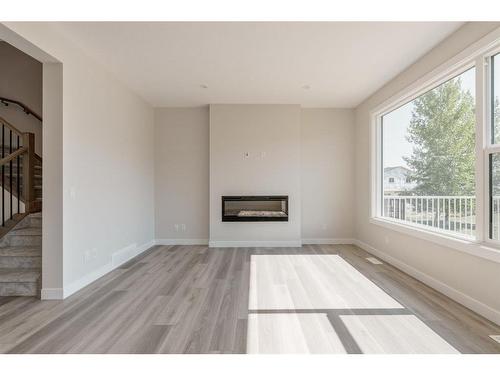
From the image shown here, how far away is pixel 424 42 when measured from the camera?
3012mm

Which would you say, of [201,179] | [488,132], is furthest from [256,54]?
[201,179]

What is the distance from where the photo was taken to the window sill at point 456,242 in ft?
7.66

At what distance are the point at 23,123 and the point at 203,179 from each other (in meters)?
3.01

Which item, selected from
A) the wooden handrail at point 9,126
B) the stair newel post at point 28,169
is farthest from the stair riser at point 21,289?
the wooden handrail at point 9,126

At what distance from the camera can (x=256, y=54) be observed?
3.30m

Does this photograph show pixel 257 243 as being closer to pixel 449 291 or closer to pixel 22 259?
pixel 449 291

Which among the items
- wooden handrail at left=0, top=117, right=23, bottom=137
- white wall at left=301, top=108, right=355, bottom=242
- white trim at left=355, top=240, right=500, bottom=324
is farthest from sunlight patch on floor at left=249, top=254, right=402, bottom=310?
wooden handrail at left=0, top=117, right=23, bottom=137

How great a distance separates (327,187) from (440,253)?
2.76 meters

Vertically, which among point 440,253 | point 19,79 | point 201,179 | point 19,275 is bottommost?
point 19,275

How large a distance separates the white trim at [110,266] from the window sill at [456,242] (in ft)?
13.1
